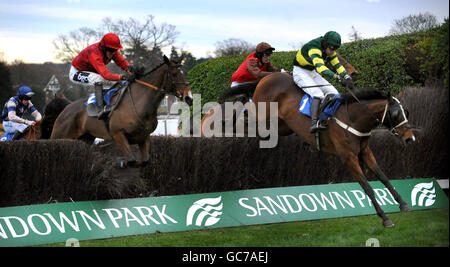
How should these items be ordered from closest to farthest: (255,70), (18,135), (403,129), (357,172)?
(403,129), (357,172), (255,70), (18,135)

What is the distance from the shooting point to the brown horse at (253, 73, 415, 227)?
6.68m

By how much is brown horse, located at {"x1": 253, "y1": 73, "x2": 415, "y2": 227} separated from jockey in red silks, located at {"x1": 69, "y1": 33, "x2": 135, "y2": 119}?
2.50 metres

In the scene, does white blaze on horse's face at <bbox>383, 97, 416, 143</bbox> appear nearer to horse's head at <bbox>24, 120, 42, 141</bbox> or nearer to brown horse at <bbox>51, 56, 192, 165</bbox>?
brown horse at <bbox>51, 56, 192, 165</bbox>

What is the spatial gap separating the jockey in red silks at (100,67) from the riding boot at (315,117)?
2507mm

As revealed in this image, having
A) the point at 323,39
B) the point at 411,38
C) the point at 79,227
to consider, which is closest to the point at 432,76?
the point at 411,38

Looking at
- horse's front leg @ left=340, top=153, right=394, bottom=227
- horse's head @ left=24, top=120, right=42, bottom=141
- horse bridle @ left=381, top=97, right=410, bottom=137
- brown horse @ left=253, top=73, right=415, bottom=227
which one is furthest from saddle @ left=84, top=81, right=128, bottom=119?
horse bridle @ left=381, top=97, right=410, bottom=137

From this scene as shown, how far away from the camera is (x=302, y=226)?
7168 millimetres

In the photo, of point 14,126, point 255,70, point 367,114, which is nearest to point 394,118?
point 367,114

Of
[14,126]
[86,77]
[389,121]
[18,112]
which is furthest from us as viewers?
[18,112]

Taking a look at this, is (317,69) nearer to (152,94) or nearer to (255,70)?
(255,70)

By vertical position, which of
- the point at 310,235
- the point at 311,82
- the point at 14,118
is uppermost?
the point at 311,82

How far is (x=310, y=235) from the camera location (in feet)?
21.3

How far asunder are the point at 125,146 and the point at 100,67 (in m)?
1.20
